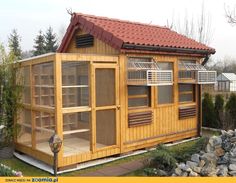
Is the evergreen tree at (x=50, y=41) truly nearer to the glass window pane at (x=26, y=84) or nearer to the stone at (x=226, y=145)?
the glass window pane at (x=26, y=84)

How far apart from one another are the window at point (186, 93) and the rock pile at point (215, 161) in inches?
127

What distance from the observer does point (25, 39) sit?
1399 inches

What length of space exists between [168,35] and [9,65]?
5590 millimetres

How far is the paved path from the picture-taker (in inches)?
275

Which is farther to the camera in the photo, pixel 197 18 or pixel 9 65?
pixel 197 18

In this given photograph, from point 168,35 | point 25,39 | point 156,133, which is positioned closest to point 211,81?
point 168,35

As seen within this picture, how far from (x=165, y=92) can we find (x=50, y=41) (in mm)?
25218

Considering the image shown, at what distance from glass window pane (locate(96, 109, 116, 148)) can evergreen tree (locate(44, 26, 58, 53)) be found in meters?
25.0

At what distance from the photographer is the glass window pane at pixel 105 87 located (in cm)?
836

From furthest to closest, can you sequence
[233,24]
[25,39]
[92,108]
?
[25,39] → [233,24] → [92,108]

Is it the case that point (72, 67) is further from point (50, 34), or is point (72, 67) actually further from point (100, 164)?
point (50, 34)

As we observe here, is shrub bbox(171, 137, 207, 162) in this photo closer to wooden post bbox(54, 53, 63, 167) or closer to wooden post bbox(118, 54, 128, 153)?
wooden post bbox(118, 54, 128, 153)

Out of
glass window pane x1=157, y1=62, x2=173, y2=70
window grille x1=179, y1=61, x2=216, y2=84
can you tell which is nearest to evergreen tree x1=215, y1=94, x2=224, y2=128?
window grille x1=179, y1=61, x2=216, y2=84

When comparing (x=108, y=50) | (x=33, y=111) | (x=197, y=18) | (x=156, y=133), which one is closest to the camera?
(x=33, y=111)
